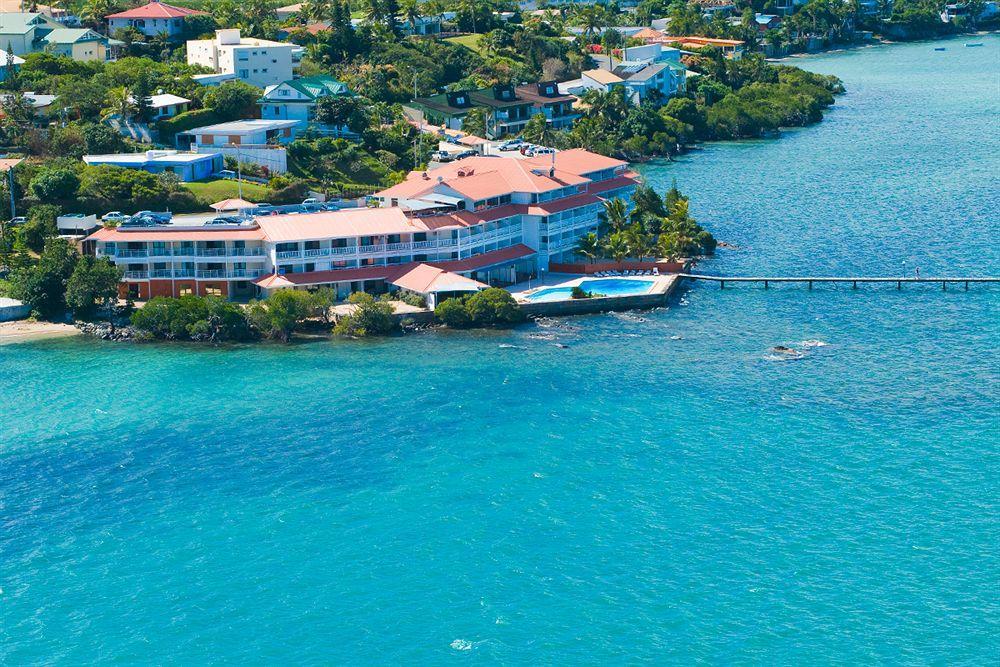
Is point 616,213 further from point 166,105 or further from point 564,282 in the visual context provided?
point 166,105

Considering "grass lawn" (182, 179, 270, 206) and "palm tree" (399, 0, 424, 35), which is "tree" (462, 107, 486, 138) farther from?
"palm tree" (399, 0, 424, 35)

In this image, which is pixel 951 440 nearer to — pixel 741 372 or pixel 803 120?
pixel 741 372

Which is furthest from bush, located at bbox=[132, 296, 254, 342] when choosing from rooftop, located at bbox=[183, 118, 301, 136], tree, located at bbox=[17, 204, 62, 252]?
rooftop, located at bbox=[183, 118, 301, 136]

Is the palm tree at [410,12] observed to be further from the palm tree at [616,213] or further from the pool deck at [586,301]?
the pool deck at [586,301]

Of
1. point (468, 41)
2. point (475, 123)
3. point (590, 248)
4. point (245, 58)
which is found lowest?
point (590, 248)

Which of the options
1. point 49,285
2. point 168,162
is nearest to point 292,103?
point 168,162

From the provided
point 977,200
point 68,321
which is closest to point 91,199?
point 68,321

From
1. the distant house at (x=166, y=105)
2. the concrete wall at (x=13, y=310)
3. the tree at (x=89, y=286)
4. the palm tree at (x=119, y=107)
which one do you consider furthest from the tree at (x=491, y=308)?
the palm tree at (x=119, y=107)
